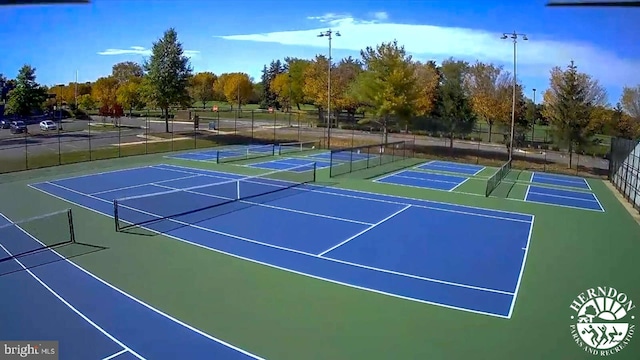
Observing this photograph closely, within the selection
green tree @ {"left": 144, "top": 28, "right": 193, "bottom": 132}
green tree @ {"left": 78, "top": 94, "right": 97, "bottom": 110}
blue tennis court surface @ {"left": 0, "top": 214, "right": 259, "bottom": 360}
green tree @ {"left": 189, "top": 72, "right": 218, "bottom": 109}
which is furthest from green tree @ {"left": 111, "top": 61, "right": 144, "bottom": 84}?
blue tennis court surface @ {"left": 0, "top": 214, "right": 259, "bottom": 360}

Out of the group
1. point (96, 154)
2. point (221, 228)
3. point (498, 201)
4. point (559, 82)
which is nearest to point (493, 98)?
point (559, 82)

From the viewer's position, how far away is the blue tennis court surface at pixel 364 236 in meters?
10.8

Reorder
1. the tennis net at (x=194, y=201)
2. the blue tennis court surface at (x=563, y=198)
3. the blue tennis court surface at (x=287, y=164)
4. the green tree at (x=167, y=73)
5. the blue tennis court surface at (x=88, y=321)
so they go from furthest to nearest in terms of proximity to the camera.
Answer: the green tree at (x=167, y=73) → the blue tennis court surface at (x=287, y=164) → the blue tennis court surface at (x=563, y=198) → the tennis net at (x=194, y=201) → the blue tennis court surface at (x=88, y=321)

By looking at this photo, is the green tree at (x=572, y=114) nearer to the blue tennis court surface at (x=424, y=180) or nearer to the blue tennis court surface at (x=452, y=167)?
the blue tennis court surface at (x=452, y=167)

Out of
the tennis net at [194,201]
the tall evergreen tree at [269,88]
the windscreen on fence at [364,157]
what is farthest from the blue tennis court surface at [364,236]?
the tall evergreen tree at [269,88]

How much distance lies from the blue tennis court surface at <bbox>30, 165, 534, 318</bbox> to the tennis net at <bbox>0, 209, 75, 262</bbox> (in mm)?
1967

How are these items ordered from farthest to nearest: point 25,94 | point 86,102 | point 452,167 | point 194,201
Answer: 1. point 86,102
2. point 25,94
3. point 452,167
4. point 194,201

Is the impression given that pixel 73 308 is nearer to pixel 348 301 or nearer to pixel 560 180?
pixel 348 301

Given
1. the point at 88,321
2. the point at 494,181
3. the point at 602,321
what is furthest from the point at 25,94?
the point at 602,321

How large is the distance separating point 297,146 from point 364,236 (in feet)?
80.5

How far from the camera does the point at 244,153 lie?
109 ft

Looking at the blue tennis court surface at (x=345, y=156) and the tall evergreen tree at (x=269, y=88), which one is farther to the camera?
the tall evergreen tree at (x=269, y=88)

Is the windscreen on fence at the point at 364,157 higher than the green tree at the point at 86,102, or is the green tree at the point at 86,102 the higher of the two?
the green tree at the point at 86,102

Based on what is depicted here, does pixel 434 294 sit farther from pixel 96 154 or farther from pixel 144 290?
pixel 96 154
